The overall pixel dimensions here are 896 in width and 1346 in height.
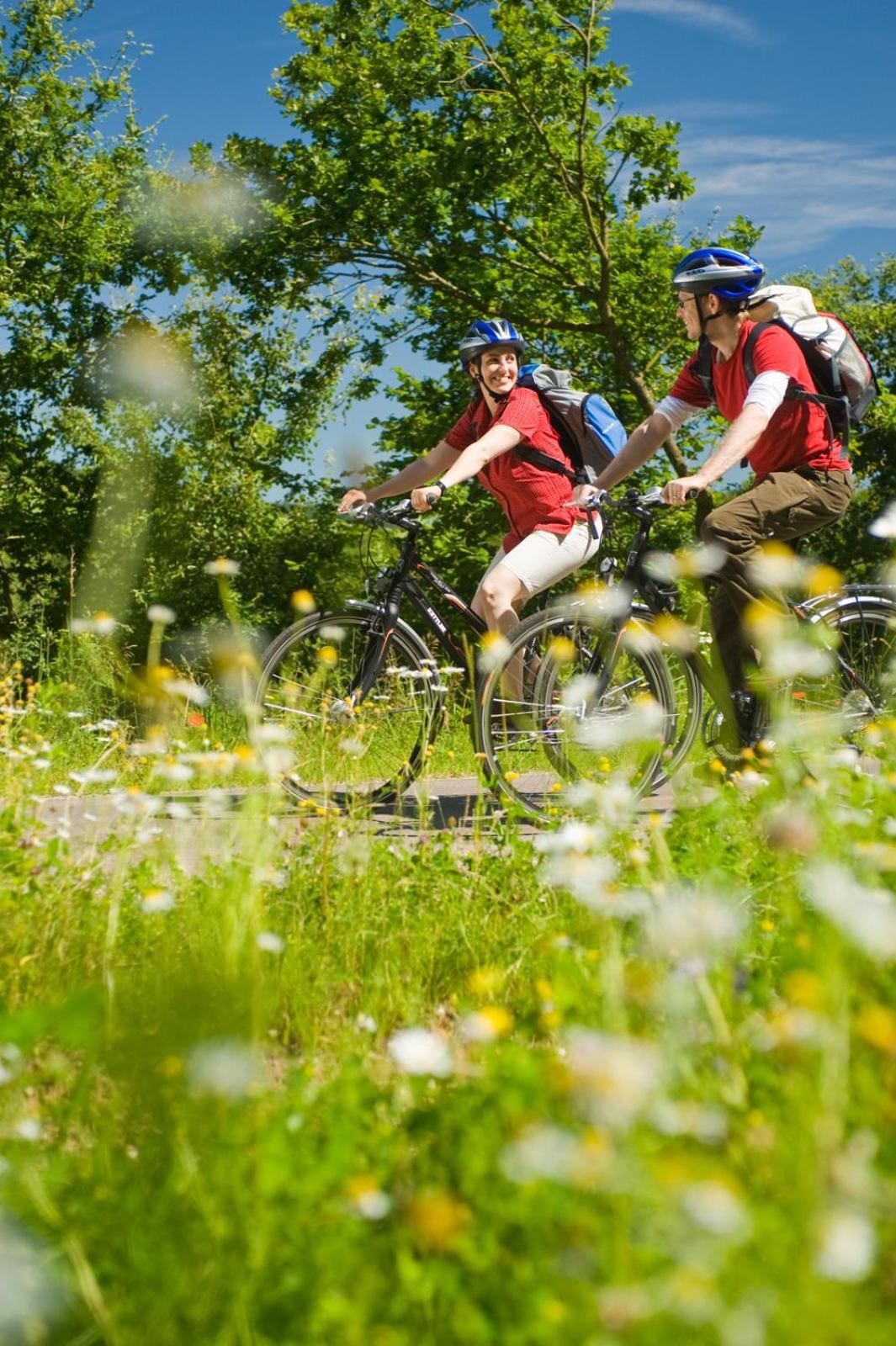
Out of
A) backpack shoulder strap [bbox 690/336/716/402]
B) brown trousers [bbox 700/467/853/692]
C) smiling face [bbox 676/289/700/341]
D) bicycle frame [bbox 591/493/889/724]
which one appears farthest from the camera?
bicycle frame [bbox 591/493/889/724]

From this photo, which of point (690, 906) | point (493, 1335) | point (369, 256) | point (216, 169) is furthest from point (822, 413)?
point (216, 169)

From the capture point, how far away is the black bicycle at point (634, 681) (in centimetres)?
517

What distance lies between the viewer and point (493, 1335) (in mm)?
1508

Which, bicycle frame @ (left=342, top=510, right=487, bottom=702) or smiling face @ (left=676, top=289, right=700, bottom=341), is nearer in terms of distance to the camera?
smiling face @ (left=676, top=289, right=700, bottom=341)

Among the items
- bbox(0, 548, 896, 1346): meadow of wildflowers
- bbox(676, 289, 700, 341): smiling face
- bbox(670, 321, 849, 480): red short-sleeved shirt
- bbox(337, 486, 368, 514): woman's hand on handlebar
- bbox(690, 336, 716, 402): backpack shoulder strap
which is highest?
bbox(676, 289, 700, 341): smiling face

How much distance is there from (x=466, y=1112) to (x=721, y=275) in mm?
3685

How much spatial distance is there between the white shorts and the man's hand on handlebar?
3.32ft

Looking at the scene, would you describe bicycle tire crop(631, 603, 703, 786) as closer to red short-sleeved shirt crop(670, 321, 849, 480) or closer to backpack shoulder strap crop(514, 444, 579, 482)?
red short-sleeved shirt crop(670, 321, 849, 480)

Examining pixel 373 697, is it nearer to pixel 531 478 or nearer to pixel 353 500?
pixel 353 500

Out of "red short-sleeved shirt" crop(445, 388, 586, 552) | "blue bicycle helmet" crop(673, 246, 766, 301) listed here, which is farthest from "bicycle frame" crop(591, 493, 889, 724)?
"blue bicycle helmet" crop(673, 246, 766, 301)

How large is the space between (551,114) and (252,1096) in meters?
16.3

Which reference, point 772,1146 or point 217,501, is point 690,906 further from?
point 217,501

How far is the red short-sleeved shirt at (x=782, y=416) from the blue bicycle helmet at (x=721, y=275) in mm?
142

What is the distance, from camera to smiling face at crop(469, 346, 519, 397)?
19.0ft
